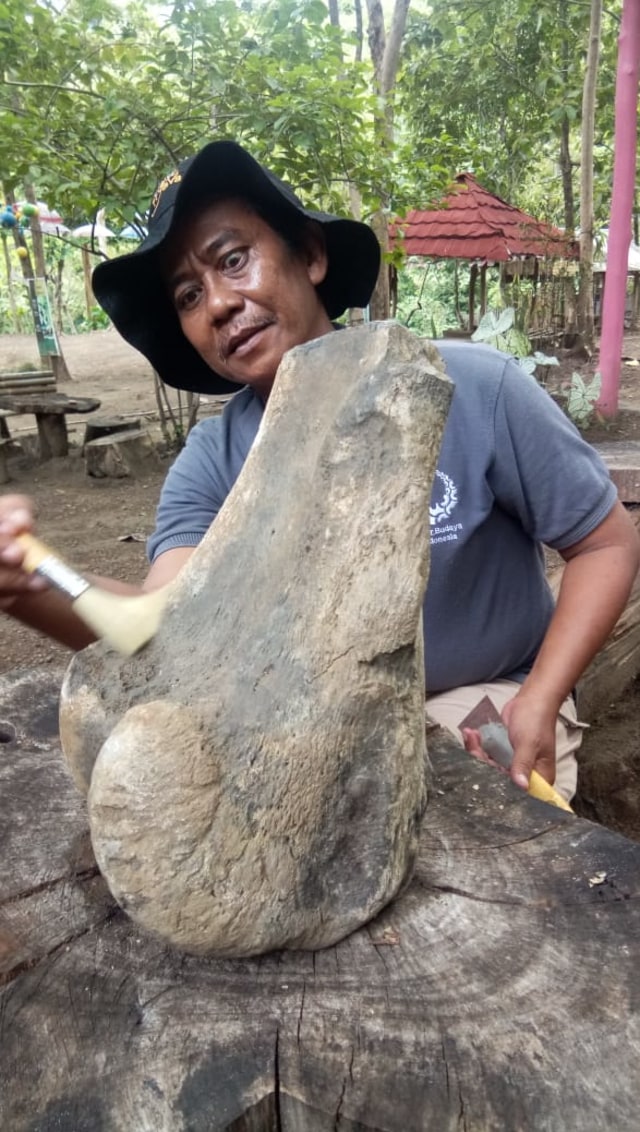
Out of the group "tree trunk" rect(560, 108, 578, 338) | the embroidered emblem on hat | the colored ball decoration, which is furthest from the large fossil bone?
Result: "tree trunk" rect(560, 108, 578, 338)

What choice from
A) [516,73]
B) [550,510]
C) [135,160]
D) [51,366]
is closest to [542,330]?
[516,73]

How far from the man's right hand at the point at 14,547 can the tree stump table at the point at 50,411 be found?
5721 mm

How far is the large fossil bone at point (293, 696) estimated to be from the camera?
3.12 ft

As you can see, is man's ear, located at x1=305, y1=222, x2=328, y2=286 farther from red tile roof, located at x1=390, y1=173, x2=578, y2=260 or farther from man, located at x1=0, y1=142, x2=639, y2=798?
red tile roof, located at x1=390, y1=173, x2=578, y2=260

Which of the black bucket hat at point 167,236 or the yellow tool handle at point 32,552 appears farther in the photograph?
the black bucket hat at point 167,236

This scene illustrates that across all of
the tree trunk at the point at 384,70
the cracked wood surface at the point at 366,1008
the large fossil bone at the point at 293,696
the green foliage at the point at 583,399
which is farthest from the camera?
the green foliage at the point at 583,399

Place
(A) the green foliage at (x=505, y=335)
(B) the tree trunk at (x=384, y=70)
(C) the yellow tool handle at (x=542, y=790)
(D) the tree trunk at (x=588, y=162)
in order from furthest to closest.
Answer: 1. (A) the green foliage at (x=505, y=335)
2. (D) the tree trunk at (x=588, y=162)
3. (B) the tree trunk at (x=384, y=70)
4. (C) the yellow tool handle at (x=542, y=790)

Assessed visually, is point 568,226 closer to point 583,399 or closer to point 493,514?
point 583,399

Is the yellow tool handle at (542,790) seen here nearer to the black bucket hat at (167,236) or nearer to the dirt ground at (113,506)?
the black bucket hat at (167,236)

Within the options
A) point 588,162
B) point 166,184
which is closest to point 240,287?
point 166,184

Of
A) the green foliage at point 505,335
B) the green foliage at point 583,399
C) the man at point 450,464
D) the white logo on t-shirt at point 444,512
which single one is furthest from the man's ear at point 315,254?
the green foliage at point 505,335

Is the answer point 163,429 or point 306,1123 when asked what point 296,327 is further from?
point 163,429

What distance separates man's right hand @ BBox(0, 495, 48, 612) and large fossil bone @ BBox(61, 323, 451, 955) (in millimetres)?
145

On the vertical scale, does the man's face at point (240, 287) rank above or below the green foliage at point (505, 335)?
above
